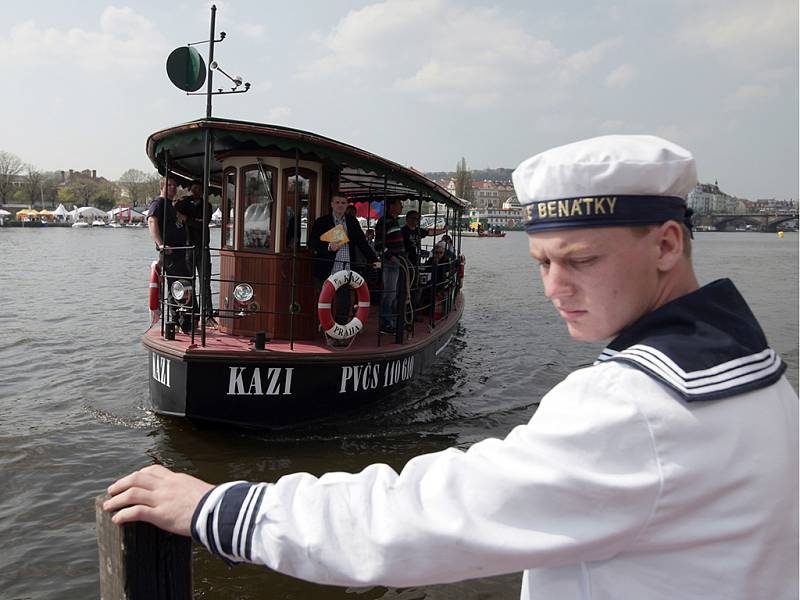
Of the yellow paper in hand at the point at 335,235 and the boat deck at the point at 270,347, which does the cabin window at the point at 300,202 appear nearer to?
the yellow paper in hand at the point at 335,235

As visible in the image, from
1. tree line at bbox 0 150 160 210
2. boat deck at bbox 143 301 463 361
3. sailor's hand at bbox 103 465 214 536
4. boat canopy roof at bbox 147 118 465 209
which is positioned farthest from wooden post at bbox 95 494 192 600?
tree line at bbox 0 150 160 210

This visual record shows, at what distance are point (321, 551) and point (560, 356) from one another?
42.7 ft

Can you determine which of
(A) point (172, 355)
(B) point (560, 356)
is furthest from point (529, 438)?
(B) point (560, 356)

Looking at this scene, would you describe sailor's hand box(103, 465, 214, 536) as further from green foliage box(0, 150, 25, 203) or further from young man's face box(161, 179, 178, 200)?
green foliage box(0, 150, 25, 203)

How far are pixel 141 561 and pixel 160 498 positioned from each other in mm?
616

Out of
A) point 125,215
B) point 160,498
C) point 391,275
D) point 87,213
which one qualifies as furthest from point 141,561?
point 125,215

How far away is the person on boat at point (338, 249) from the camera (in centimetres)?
755

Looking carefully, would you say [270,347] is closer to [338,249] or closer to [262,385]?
[262,385]

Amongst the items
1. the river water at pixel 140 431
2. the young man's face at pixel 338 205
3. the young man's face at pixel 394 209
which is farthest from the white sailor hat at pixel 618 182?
the young man's face at pixel 394 209

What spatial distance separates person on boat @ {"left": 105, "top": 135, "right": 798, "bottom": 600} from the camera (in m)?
0.93

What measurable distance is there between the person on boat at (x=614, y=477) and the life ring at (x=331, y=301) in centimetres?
583

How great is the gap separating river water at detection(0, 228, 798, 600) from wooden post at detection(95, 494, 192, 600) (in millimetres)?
2868

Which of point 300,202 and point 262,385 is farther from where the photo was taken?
point 300,202

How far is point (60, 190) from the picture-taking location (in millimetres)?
112562
